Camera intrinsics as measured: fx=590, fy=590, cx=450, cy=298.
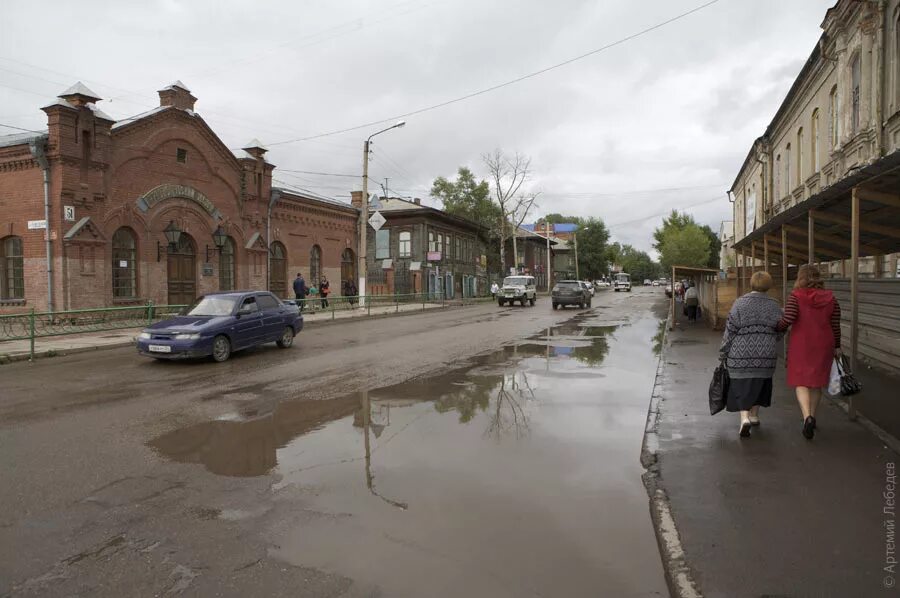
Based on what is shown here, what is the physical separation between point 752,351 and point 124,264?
21649mm

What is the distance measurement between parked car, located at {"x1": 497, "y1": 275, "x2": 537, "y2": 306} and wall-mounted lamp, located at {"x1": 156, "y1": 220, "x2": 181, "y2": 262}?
20.2m

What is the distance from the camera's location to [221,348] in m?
12.5

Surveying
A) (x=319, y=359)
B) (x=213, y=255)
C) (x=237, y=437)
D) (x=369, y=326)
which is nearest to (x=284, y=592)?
(x=237, y=437)

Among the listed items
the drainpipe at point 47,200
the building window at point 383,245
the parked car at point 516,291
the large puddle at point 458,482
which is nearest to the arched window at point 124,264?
the drainpipe at point 47,200

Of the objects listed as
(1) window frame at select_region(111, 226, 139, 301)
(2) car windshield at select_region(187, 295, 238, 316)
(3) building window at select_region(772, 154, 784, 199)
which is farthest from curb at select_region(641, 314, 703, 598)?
(3) building window at select_region(772, 154, 784, 199)

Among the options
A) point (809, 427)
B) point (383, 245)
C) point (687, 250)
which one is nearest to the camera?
point (809, 427)

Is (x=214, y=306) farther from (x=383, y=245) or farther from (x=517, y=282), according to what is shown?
(x=383, y=245)

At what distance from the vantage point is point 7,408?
8078 millimetres

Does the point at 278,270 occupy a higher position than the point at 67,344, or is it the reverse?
the point at 278,270

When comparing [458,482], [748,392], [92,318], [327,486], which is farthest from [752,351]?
[92,318]

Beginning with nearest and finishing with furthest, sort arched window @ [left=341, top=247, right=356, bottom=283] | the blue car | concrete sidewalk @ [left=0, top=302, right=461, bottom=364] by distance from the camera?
the blue car < concrete sidewalk @ [left=0, top=302, right=461, bottom=364] < arched window @ [left=341, top=247, right=356, bottom=283]

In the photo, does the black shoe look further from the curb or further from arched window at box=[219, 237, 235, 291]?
arched window at box=[219, 237, 235, 291]

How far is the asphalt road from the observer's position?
345 cm

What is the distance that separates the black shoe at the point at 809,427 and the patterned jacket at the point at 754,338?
533mm
